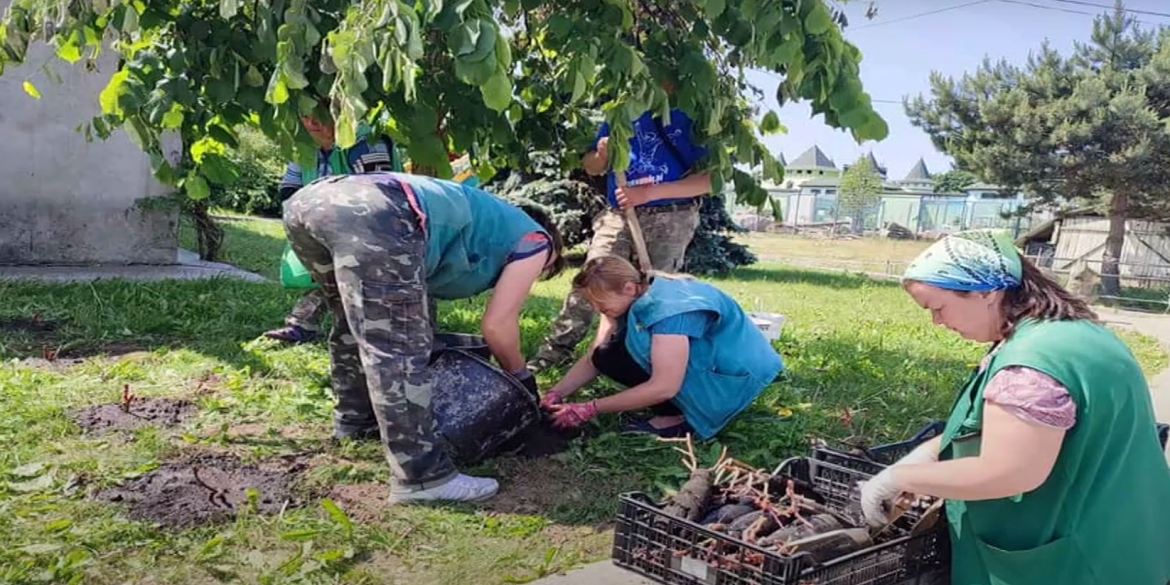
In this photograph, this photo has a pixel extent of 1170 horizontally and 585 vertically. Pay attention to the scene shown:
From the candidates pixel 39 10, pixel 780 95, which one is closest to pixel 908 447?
pixel 780 95

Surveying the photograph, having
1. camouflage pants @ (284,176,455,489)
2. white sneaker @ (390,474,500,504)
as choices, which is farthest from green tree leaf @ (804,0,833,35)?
white sneaker @ (390,474,500,504)

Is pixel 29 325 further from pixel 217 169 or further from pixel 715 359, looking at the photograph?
pixel 715 359

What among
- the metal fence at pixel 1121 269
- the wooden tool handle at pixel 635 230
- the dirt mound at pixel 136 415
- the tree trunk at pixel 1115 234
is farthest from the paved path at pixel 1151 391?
the tree trunk at pixel 1115 234

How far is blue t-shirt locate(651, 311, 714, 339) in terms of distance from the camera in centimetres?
370

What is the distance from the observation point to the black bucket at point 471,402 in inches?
140

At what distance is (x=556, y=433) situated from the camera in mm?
4008

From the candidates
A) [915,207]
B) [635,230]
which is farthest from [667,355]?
[915,207]

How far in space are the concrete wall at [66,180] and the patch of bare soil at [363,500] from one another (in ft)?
19.0

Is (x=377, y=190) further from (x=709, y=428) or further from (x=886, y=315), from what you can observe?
(x=886, y=315)

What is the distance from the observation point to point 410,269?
10.3 ft

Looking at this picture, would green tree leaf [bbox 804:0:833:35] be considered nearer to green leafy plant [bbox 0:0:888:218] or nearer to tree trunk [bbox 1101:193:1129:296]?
green leafy plant [bbox 0:0:888:218]

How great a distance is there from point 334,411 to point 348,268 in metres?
1.11

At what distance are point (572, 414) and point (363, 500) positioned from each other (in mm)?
991

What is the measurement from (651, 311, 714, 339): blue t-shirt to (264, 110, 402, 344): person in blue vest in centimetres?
169
